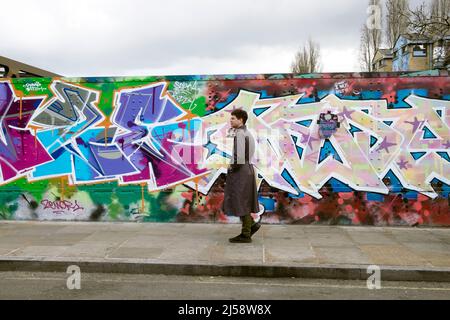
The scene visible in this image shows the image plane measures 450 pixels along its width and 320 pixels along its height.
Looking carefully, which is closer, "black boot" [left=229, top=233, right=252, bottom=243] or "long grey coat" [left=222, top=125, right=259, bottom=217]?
"long grey coat" [left=222, top=125, right=259, bottom=217]

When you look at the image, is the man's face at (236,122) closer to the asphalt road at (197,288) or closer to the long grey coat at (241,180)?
the long grey coat at (241,180)

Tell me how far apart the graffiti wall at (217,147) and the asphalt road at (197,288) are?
2857 millimetres

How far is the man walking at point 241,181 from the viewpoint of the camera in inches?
286

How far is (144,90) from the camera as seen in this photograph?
29.1 ft

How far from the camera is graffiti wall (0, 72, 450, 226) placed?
28.1 feet

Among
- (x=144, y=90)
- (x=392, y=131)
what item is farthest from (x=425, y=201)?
(x=144, y=90)
